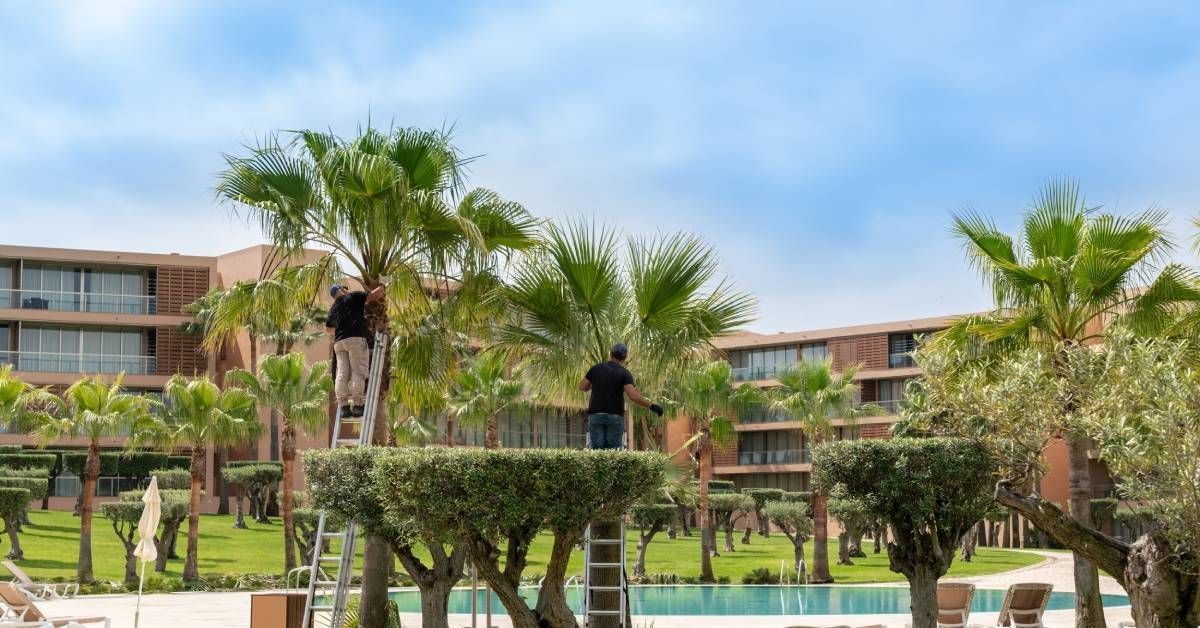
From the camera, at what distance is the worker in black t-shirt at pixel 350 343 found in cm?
1464

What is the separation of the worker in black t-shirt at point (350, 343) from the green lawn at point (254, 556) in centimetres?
2049

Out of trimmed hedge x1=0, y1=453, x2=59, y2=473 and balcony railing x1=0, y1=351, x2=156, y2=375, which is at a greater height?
balcony railing x1=0, y1=351, x2=156, y2=375

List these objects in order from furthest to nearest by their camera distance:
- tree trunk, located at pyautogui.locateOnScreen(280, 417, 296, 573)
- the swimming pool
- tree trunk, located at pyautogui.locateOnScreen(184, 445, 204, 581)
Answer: tree trunk, located at pyautogui.locateOnScreen(280, 417, 296, 573)
tree trunk, located at pyautogui.locateOnScreen(184, 445, 204, 581)
the swimming pool

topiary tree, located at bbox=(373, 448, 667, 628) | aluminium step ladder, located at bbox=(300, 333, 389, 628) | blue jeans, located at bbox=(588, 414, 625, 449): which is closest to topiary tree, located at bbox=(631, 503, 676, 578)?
aluminium step ladder, located at bbox=(300, 333, 389, 628)

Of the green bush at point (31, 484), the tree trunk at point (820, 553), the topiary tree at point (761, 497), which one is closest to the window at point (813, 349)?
the topiary tree at point (761, 497)

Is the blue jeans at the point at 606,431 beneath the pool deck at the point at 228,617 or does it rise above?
above

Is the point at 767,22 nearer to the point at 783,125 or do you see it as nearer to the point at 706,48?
the point at 706,48

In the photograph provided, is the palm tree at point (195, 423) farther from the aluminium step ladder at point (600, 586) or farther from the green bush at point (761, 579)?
the aluminium step ladder at point (600, 586)

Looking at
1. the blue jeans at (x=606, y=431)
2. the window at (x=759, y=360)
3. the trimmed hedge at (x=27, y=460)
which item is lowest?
the trimmed hedge at (x=27, y=460)

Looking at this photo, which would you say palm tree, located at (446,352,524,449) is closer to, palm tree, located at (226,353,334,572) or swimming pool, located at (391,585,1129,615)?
palm tree, located at (226,353,334,572)

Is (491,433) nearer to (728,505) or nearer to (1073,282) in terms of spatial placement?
(728,505)

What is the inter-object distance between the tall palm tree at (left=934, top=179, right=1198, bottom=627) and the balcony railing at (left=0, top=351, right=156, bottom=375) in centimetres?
3981

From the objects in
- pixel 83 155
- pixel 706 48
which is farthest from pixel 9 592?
pixel 706 48

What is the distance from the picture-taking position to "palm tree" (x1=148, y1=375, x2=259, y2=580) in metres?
32.0
